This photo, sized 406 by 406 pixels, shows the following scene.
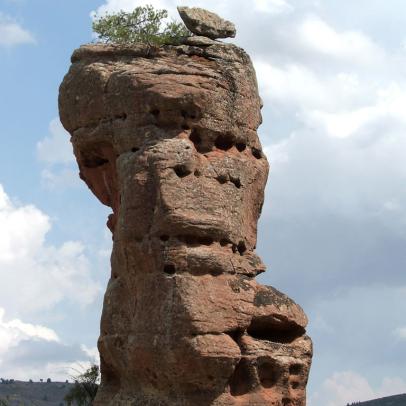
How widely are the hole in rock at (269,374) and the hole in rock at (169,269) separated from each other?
2385mm

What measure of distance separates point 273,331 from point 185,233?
281cm

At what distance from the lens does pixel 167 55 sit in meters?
20.1

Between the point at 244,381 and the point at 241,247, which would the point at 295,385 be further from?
the point at 241,247

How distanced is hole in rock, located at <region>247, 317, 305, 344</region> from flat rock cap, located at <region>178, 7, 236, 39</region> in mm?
6103

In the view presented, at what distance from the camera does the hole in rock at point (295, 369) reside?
18656 millimetres

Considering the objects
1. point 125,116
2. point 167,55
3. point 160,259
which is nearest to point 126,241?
point 160,259

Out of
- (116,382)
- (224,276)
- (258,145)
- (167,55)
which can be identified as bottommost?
(116,382)

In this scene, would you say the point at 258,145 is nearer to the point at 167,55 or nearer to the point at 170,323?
the point at 167,55

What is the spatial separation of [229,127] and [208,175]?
123cm

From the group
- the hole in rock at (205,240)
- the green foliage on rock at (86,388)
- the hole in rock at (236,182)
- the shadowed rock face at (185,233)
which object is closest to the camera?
the shadowed rock face at (185,233)

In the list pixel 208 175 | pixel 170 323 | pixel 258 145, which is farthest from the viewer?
pixel 258 145

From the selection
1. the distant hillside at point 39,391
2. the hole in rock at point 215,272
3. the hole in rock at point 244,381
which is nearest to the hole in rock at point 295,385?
the hole in rock at point 244,381

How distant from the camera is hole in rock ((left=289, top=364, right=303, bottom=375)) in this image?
1866 centimetres

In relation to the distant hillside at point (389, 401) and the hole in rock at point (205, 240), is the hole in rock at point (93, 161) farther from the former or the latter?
the distant hillside at point (389, 401)
